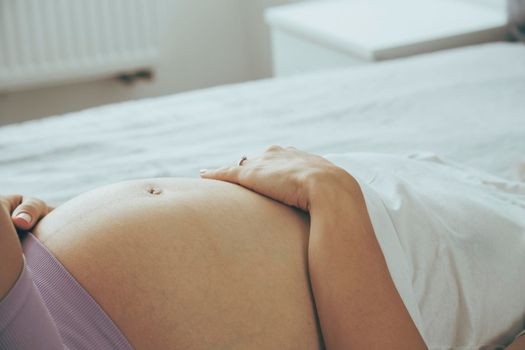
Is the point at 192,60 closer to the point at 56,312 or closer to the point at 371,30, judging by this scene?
the point at 371,30

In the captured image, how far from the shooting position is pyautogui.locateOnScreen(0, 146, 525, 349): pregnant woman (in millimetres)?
778

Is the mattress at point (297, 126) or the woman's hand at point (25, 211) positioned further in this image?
the mattress at point (297, 126)

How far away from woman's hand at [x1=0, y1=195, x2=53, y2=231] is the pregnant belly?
0.05 ft

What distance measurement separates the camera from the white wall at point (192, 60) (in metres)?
2.89

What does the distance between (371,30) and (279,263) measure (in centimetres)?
142

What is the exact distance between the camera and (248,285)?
814 millimetres

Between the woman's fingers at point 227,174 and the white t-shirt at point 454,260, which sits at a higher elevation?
the woman's fingers at point 227,174

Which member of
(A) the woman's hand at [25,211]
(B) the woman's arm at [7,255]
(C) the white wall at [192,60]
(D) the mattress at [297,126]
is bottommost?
(C) the white wall at [192,60]

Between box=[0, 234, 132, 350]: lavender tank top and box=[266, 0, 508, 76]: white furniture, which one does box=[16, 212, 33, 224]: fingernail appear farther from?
box=[266, 0, 508, 76]: white furniture

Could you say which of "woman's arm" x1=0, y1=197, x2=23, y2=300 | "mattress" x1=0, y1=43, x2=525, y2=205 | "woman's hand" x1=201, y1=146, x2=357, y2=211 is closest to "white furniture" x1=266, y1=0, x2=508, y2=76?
"mattress" x1=0, y1=43, x2=525, y2=205

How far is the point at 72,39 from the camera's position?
269 centimetres

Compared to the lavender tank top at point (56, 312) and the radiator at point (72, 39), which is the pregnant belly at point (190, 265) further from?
the radiator at point (72, 39)

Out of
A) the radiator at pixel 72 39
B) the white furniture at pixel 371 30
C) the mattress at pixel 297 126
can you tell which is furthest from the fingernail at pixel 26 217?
the radiator at pixel 72 39

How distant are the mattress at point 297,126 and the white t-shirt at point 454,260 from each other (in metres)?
0.28
